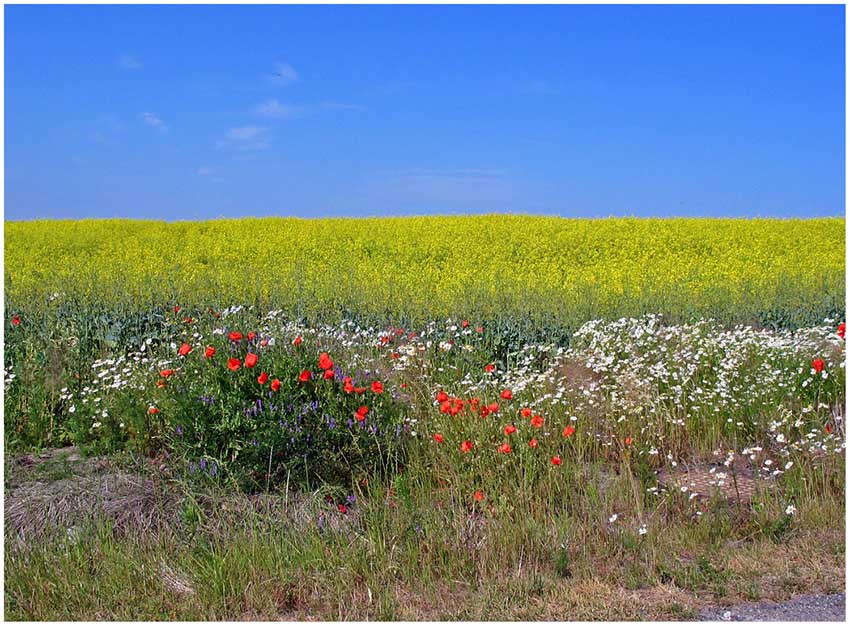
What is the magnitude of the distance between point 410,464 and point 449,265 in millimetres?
13497

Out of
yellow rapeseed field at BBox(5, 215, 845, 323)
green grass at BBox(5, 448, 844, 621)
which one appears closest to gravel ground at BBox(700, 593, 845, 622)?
green grass at BBox(5, 448, 844, 621)

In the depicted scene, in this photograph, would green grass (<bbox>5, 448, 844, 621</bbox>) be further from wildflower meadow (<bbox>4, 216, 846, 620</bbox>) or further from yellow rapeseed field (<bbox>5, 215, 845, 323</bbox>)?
yellow rapeseed field (<bbox>5, 215, 845, 323</bbox>)

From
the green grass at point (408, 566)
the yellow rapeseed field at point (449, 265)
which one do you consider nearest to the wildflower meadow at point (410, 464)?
the green grass at point (408, 566)

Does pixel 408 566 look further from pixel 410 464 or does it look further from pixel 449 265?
pixel 449 265

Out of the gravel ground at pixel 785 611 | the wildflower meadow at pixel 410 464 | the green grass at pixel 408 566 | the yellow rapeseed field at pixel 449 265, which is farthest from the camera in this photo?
the yellow rapeseed field at pixel 449 265

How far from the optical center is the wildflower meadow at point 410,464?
152 inches

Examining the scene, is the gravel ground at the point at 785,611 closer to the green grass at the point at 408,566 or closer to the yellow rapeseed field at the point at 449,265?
the green grass at the point at 408,566

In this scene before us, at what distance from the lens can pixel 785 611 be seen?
143 inches

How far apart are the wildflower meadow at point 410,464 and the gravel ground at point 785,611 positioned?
0.11 meters

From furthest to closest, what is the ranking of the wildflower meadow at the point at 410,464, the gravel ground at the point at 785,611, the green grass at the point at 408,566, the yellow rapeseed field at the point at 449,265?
the yellow rapeseed field at the point at 449,265, the wildflower meadow at the point at 410,464, the green grass at the point at 408,566, the gravel ground at the point at 785,611

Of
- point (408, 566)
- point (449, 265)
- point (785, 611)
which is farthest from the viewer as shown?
point (449, 265)

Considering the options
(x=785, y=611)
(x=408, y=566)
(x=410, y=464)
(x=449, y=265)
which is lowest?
(x=785, y=611)

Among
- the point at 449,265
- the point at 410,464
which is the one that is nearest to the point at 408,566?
the point at 410,464

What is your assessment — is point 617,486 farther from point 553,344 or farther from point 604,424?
point 553,344
